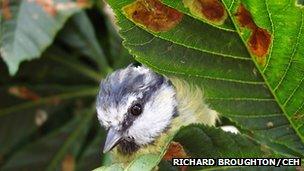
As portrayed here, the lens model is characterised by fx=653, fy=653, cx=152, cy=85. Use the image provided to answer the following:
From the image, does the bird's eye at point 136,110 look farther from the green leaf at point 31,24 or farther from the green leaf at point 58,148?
the green leaf at point 58,148

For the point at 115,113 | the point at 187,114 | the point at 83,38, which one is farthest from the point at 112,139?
the point at 83,38

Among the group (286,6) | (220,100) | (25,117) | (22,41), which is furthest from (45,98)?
(286,6)

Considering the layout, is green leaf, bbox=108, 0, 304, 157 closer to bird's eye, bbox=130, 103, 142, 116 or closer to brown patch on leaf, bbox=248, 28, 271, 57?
brown patch on leaf, bbox=248, 28, 271, 57

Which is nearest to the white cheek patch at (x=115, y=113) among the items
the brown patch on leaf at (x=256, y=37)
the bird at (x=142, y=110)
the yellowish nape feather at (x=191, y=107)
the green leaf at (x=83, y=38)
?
the bird at (x=142, y=110)

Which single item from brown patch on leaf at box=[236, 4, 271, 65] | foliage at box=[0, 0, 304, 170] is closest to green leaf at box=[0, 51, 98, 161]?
foliage at box=[0, 0, 304, 170]

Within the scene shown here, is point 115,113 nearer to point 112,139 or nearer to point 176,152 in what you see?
point 112,139
